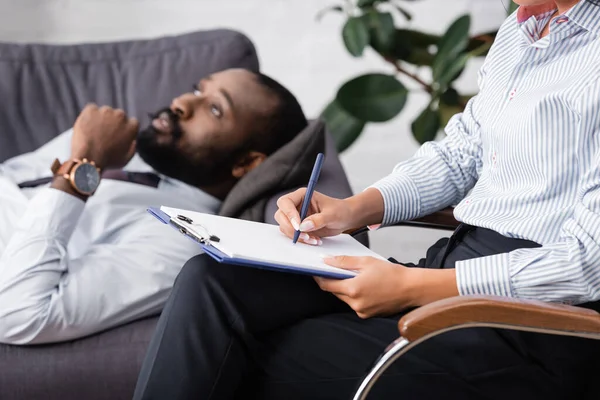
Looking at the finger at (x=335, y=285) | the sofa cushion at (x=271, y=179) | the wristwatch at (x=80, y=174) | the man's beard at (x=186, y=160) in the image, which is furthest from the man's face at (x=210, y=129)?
the finger at (x=335, y=285)

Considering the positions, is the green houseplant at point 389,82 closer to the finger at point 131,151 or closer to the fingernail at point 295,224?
the finger at point 131,151

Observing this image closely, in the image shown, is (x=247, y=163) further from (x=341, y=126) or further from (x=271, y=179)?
(x=341, y=126)

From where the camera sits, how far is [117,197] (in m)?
1.79

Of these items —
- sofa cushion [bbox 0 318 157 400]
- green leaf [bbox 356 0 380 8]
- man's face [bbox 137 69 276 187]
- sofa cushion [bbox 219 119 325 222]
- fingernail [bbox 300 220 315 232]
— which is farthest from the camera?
green leaf [bbox 356 0 380 8]

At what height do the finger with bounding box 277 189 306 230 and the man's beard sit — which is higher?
the finger with bounding box 277 189 306 230

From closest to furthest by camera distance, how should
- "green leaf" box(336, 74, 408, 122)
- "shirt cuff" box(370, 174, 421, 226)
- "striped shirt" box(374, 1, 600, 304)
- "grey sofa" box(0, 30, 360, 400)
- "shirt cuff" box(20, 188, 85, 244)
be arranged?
"striped shirt" box(374, 1, 600, 304)
"shirt cuff" box(370, 174, 421, 226)
"shirt cuff" box(20, 188, 85, 244)
"grey sofa" box(0, 30, 360, 400)
"green leaf" box(336, 74, 408, 122)

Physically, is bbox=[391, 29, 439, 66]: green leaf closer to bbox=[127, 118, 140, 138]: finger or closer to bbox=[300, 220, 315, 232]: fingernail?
bbox=[127, 118, 140, 138]: finger

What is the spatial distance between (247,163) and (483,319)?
1.05m

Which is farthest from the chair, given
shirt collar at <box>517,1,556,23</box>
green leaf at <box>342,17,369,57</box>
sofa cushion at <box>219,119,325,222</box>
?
green leaf at <box>342,17,369,57</box>

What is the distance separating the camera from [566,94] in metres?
1.08

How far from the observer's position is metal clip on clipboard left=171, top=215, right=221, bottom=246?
1.06m

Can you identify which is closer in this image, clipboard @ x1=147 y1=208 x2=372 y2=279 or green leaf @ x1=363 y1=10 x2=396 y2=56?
clipboard @ x1=147 y1=208 x2=372 y2=279

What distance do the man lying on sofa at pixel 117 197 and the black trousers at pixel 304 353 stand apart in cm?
44

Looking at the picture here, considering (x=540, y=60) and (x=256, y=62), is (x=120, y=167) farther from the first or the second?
(x=540, y=60)
